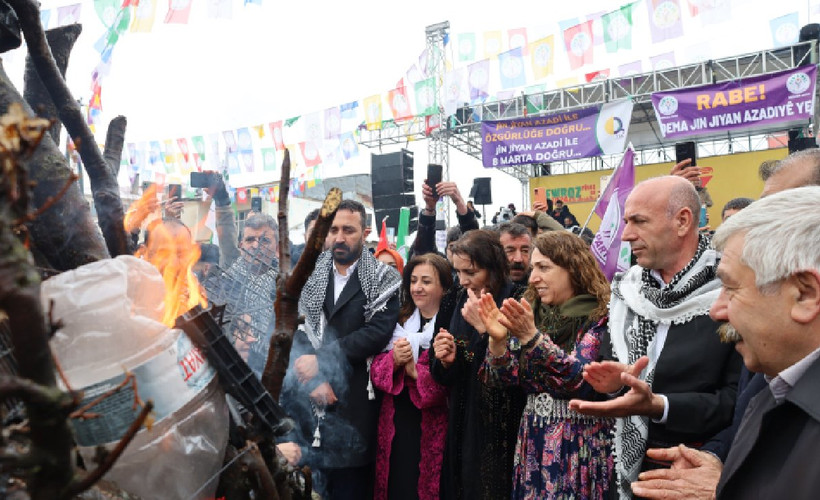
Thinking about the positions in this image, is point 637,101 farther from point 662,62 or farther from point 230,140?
point 230,140

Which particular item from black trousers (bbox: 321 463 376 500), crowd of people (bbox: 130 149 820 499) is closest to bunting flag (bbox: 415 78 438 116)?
crowd of people (bbox: 130 149 820 499)

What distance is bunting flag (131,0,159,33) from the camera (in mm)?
8459

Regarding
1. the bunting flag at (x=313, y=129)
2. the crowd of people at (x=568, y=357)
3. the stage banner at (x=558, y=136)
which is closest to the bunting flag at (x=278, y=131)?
the bunting flag at (x=313, y=129)

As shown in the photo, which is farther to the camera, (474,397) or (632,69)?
(632,69)

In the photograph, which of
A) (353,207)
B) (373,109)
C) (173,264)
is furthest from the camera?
(373,109)

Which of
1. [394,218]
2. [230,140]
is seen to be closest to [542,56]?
[394,218]

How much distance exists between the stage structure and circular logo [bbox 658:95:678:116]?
2430mm

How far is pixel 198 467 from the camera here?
103 cm

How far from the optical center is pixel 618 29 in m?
12.8

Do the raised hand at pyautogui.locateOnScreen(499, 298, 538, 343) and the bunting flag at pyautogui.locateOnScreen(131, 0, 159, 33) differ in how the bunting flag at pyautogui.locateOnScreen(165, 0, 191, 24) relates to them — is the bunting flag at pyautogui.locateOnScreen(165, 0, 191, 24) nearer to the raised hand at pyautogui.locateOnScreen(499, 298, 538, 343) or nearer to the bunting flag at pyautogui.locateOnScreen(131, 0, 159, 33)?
the bunting flag at pyautogui.locateOnScreen(131, 0, 159, 33)

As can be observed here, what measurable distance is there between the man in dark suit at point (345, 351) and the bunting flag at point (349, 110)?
13.4 m

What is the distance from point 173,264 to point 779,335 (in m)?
1.47

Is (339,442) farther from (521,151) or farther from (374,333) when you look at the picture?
(521,151)

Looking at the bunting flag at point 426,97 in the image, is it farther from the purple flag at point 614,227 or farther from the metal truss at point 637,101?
the purple flag at point 614,227
